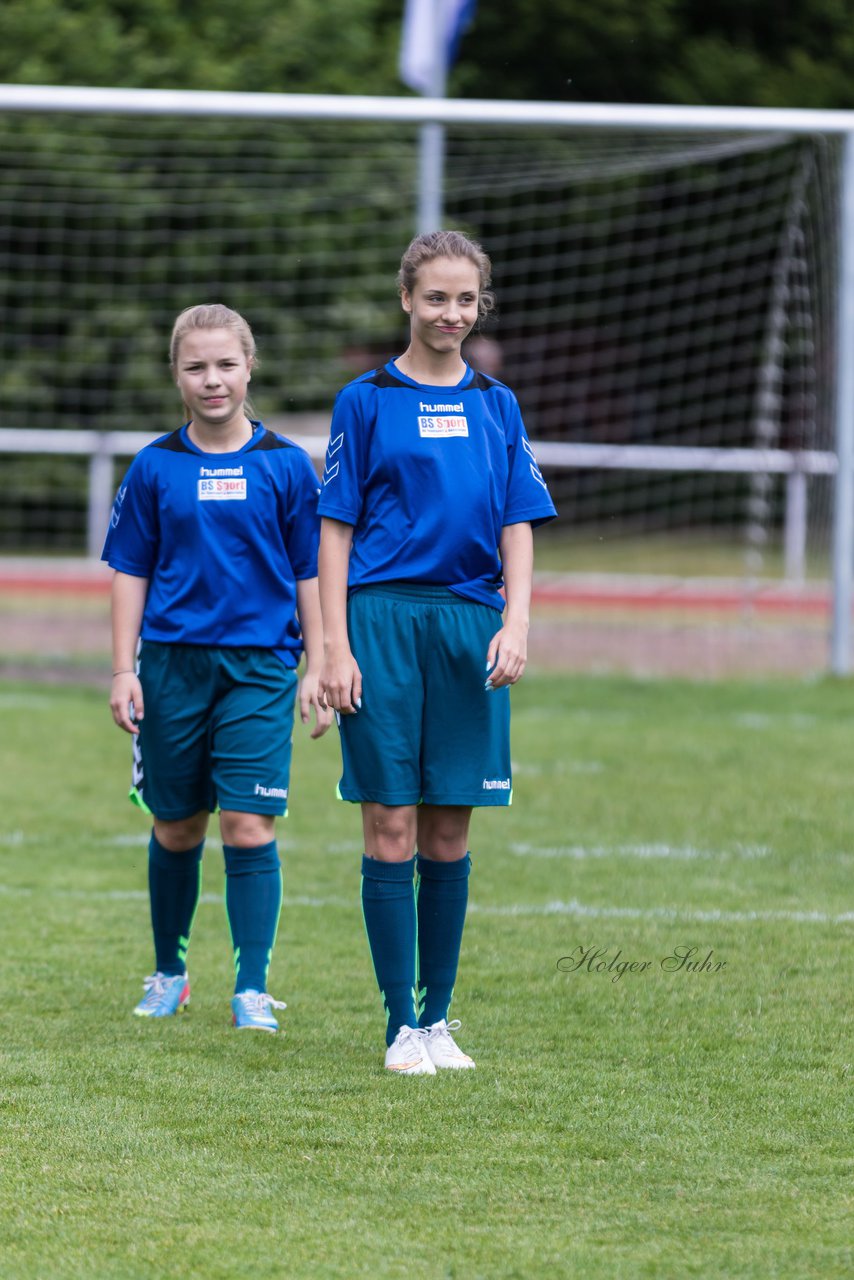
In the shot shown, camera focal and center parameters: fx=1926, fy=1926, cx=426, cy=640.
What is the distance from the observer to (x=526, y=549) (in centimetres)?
403

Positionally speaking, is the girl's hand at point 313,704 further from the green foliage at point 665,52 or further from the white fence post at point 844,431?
the green foliage at point 665,52

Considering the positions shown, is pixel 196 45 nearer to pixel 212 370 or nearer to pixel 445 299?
pixel 212 370

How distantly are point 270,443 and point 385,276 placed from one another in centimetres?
1222

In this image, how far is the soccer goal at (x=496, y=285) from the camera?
12805mm

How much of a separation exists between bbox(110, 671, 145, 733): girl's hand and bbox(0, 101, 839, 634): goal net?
8.02 meters

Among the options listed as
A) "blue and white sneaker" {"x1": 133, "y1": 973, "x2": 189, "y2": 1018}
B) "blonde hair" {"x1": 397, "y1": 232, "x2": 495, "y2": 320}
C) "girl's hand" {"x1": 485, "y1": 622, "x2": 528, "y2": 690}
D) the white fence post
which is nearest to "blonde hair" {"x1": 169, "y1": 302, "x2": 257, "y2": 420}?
"blonde hair" {"x1": 397, "y1": 232, "x2": 495, "y2": 320}

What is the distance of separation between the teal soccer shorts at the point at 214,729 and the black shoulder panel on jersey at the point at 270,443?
484 mm

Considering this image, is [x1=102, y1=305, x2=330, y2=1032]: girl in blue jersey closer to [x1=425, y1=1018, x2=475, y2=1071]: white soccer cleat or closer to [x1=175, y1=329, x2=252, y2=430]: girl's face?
[x1=175, y1=329, x2=252, y2=430]: girl's face

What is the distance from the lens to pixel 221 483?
4.49m

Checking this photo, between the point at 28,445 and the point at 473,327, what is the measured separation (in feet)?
32.7

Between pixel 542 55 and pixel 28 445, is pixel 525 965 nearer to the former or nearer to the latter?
pixel 28 445

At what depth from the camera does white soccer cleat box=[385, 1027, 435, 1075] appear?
3887 millimetres

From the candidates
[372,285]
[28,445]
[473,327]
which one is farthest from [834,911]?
[372,285]
